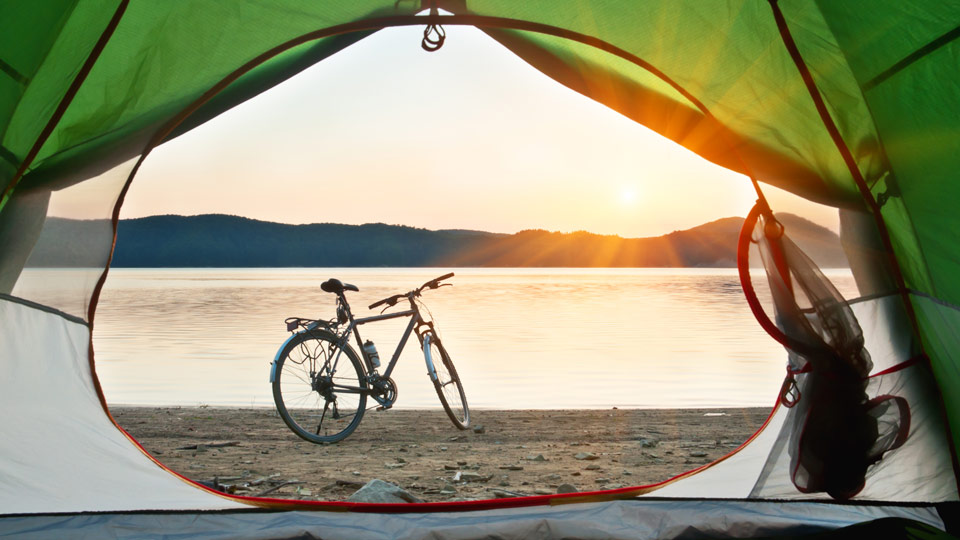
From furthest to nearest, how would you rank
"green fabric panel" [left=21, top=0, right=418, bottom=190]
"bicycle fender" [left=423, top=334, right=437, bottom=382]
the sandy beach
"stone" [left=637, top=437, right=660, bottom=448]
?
1. "bicycle fender" [left=423, top=334, right=437, bottom=382]
2. "stone" [left=637, top=437, right=660, bottom=448]
3. the sandy beach
4. "green fabric panel" [left=21, top=0, right=418, bottom=190]

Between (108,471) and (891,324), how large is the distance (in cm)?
275

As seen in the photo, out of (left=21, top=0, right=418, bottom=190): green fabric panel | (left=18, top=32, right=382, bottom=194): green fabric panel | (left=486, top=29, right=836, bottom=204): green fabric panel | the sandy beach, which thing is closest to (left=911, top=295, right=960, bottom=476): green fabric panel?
(left=486, top=29, right=836, bottom=204): green fabric panel

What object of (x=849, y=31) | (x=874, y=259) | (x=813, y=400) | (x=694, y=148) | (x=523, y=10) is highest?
(x=523, y=10)

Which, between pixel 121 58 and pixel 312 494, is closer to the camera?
pixel 121 58

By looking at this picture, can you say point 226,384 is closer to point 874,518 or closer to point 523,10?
point 523,10

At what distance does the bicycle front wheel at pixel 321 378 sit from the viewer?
492 cm

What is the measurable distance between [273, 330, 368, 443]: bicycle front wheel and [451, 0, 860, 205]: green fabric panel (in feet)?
8.71

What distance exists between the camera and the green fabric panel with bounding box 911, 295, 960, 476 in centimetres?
243

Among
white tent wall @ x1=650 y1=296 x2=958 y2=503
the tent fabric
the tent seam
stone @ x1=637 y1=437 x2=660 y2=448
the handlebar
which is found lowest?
stone @ x1=637 y1=437 x2=660 y2=448

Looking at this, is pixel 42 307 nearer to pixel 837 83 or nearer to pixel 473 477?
pixel 473 477

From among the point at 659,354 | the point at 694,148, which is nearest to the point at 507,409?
the point at 694,148

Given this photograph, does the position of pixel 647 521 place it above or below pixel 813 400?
below

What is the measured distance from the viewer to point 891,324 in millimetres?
2666

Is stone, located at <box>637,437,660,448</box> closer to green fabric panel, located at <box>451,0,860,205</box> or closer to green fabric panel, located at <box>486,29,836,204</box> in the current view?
green fabric panel, located at <box>486,29,836,204</box>
